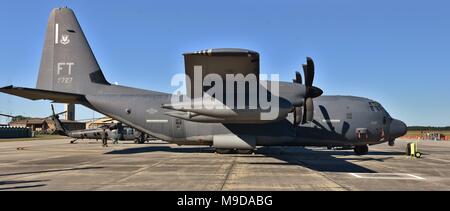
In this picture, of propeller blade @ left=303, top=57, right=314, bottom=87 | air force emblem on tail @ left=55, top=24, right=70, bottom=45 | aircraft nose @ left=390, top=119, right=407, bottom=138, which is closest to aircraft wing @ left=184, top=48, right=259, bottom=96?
propeller blade @ left=303, top=57, right=314, bottom=87

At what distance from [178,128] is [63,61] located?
9302 millimetres

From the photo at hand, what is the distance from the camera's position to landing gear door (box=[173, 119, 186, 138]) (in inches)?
877

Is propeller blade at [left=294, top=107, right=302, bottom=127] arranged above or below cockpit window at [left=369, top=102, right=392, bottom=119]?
below

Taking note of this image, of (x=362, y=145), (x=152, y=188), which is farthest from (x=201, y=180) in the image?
(x=362, y=145)

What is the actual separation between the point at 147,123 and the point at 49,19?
32.6 ft

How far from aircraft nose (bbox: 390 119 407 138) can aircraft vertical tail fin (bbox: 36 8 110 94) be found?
65.5ft

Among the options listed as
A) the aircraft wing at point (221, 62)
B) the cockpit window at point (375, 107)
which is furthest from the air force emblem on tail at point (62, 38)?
the cockpit window at point (375, 107)

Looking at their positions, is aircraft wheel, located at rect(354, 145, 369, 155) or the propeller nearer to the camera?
the propeller

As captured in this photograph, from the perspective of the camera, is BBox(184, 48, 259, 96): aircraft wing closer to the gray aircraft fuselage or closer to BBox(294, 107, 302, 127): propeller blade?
BBox(294, 107, 302, 127): propeller blade

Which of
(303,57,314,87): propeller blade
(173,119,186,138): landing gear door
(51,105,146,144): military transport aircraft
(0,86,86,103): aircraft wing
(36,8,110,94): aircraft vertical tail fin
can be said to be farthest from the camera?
(51,105,146,144): military transport aircraft

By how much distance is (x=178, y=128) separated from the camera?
22.3 metres

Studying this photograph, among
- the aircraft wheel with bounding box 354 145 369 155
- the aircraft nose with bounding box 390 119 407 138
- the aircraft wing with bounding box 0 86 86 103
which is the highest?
the aircraft wing with bounding box 0 86 86 103

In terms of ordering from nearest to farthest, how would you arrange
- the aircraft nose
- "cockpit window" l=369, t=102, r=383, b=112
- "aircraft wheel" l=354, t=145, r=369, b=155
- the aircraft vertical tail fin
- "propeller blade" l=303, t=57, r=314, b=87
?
"propeller blade" l=303, t=57, r=314, b=87 → "cockpit window" l=369, t=102, r=383, b=112 → the aircraft nose → the aircraft vertical tail fin → "aircraft wheel" l=354, t=145, r=369, b=155

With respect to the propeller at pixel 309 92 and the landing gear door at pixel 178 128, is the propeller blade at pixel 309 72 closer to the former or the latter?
the propeller at pixel 309 92
